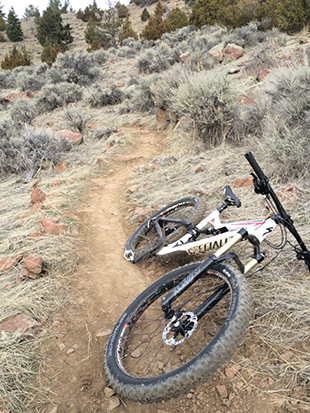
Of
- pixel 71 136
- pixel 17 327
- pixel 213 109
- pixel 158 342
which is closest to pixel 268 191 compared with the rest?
pixel 158 342

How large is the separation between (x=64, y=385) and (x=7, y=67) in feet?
88.5

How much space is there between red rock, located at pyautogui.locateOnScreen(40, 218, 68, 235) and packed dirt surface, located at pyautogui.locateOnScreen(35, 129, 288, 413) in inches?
9.9

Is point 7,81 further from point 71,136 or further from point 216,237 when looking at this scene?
point 216,237

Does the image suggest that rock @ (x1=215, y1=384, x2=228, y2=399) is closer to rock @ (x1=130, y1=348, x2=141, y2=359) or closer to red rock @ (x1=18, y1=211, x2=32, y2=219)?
Result: rock @ (x1=130, y1=348, x2=141, y2=359)

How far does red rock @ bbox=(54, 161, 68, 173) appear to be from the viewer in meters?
6.94

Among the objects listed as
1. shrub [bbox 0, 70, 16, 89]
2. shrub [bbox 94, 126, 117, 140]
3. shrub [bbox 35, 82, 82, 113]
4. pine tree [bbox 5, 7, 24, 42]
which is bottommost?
shrub [bbox 94, 126, 117, 140]

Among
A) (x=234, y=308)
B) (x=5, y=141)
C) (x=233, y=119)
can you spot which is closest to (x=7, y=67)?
(x=5, y=141)

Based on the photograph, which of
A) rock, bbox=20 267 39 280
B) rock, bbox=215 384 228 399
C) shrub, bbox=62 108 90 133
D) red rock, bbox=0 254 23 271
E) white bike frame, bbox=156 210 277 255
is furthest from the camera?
shrub, bbox=62 108 90 133

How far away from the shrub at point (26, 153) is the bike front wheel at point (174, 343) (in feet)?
17.8

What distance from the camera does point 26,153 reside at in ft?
23.2

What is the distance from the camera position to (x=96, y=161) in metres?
6.86

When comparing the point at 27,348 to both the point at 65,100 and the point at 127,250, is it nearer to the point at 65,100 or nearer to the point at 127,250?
the point at 127,250

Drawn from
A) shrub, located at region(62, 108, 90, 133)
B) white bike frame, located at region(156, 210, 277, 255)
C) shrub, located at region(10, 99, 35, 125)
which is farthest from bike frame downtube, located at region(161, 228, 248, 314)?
shrub, located at region(10, 99, 35, 125)

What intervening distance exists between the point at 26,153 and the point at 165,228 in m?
4.81
